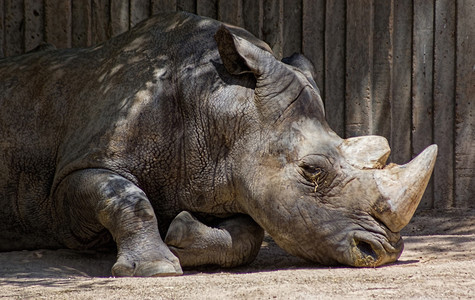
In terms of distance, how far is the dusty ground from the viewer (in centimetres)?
437

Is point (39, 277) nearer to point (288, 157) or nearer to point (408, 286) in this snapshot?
point (288, 157)

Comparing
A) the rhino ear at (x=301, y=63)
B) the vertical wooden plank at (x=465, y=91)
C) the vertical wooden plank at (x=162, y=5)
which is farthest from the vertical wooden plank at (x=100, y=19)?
the vertical wooden plank at (x=465, y=91)

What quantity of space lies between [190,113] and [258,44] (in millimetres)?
845

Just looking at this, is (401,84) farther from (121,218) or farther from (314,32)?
(121,218)

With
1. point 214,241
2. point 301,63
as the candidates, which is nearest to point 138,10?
point 301,63

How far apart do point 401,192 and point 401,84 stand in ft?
9.25

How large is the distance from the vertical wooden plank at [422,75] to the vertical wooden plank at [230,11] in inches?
66.6

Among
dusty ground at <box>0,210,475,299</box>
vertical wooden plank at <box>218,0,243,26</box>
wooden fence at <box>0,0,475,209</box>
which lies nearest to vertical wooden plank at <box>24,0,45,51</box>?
wooden fence at <box>0,0,475,209</box>

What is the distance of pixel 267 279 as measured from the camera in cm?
488

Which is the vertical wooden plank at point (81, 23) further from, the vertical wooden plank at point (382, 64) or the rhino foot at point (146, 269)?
the rhino foot at point (146, 269)

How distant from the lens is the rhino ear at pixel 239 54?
6.16m

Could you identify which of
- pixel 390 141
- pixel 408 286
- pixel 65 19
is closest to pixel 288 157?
pixel 408 286

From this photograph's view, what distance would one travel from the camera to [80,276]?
5.76 m

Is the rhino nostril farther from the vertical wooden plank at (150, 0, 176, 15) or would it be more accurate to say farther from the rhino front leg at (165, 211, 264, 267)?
the vertical wooden plank at (150, 0, 176, 15)
